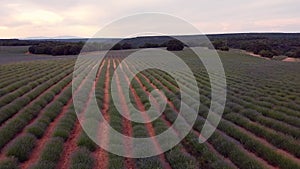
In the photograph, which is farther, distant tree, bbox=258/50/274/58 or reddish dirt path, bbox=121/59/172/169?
distant tree, bbox=258/50/274/58

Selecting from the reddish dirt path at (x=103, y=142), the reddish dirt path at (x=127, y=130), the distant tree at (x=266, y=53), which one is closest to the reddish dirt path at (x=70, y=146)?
the reddish dirt path at (x=103, y=142)

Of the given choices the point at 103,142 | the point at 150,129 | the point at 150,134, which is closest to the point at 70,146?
the point at 103,142

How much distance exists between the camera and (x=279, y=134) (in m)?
9.78

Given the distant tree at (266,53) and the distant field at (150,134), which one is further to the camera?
the distant tree at (266,53)

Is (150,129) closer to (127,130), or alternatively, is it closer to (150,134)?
(150,134)

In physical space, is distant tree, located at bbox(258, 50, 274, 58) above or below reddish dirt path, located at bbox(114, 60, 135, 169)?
below

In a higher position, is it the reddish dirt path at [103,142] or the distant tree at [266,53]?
the reddish dirt path at [103,142]

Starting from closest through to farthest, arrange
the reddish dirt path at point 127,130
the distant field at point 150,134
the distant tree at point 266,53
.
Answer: the distant field at point 150,134
the reddish dirt path at point 127,130
the distant tree at point 266,53

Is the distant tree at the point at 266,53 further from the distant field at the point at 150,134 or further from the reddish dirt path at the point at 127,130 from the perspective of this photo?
the reddish dirt path at the point at 127,130

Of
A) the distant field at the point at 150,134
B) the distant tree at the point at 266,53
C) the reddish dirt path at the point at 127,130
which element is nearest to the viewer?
the distant field at the point at 150,134

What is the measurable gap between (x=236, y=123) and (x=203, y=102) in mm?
3364

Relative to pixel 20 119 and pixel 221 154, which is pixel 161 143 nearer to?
pixel 221 154

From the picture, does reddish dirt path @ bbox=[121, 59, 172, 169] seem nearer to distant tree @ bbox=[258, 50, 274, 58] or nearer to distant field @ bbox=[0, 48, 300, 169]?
distant field @ bbox=[0, 48, 300, 169]

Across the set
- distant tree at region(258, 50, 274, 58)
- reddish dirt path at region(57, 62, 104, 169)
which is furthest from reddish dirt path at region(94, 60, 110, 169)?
distant tree at region(258, 50, 274, 58)
